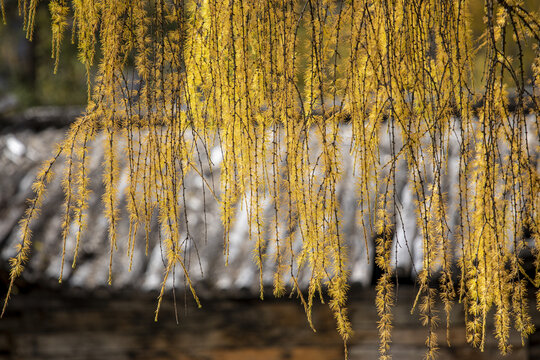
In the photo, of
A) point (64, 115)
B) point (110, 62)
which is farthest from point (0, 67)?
point (110, 62)

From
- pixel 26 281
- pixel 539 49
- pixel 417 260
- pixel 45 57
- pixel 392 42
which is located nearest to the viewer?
pixel 392 42

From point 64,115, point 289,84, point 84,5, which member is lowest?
point 289,84

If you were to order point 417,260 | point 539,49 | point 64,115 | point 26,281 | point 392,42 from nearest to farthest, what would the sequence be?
point 392,42 < point 539,49 < point 417,260 < point 26,281 < point 64,115

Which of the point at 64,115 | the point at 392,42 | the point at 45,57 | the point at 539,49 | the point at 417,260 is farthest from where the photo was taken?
the point at 45,57

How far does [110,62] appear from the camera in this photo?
157 centimetres

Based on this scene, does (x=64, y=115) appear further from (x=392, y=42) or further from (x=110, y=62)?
(x=392, y=42)

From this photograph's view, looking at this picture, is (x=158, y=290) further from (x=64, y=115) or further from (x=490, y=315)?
(x=64, y=115)

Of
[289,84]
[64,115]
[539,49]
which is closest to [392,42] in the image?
[289,84]

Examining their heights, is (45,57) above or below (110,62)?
above

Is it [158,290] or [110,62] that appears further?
[158,290]

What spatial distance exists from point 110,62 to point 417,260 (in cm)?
201

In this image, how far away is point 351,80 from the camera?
5.37 feet

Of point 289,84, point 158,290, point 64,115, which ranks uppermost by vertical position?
point 64,115

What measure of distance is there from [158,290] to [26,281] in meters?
0.72
